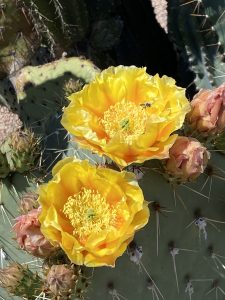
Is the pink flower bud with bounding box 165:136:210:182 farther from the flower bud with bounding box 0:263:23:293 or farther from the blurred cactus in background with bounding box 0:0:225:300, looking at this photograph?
the flower bud with bounding box 0:263:23:293

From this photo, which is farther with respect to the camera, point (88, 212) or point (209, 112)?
point (209, 112)

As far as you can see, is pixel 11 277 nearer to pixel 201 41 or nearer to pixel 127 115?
pixel 127 115

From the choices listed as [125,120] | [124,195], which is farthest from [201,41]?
[124,195]

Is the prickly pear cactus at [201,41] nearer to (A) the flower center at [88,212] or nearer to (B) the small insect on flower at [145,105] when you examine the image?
(B) the small insect on flower at [145,105]

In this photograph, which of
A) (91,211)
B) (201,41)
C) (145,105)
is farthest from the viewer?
(201,41)

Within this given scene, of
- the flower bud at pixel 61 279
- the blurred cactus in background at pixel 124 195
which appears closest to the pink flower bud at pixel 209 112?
the blurred cactus in background at pixel 124 195
